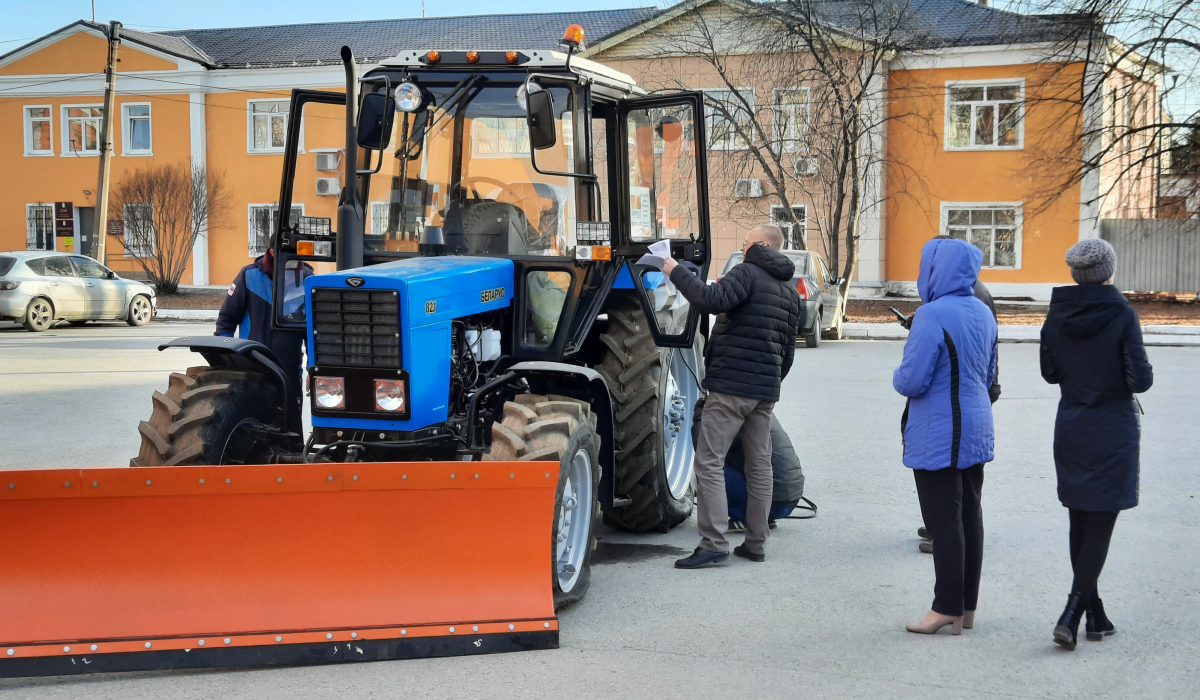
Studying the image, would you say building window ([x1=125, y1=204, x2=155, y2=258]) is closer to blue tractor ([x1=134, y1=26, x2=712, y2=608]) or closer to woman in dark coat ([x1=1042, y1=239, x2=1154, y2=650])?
blue tractor ([x1=134, y1=26, x2=712, y2=608])

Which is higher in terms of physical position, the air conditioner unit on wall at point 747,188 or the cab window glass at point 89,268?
the air conditioner unit on wall at point 747,188

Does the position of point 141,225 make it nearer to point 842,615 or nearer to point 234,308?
point 234,308

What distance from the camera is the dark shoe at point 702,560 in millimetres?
6402

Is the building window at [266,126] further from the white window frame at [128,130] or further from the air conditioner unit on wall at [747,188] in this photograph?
the air conditioner unit on wall at [747,188]

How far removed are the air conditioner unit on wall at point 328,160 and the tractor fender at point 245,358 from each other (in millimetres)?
1239

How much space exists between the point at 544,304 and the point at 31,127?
39.4 meters

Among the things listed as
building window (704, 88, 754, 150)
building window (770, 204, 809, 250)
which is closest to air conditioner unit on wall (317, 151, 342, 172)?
building window (704, 88, 754, 150)

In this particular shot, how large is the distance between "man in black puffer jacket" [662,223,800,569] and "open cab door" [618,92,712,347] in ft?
2.17

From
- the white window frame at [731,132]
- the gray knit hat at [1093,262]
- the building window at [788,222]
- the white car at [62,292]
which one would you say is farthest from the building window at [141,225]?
the gray knit hat at [1093,262]

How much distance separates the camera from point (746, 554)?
667 centimetres

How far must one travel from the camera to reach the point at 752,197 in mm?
30922

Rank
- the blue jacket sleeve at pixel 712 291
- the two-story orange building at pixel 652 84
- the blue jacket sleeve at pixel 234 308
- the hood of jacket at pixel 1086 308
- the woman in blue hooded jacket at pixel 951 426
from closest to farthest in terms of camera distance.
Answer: the hood of jacket at pixel 1086 308 < the woman in blue hooded jacket at pixel 951 426 < the blue jacket sleeve at pixel 712 291 < the blue jacket sleeve at pixel 234 308 < the two-story orange building at pixel 652 84

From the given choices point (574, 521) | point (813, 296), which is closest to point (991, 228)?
point (813, 296)

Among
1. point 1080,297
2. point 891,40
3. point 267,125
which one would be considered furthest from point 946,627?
point 267,125
